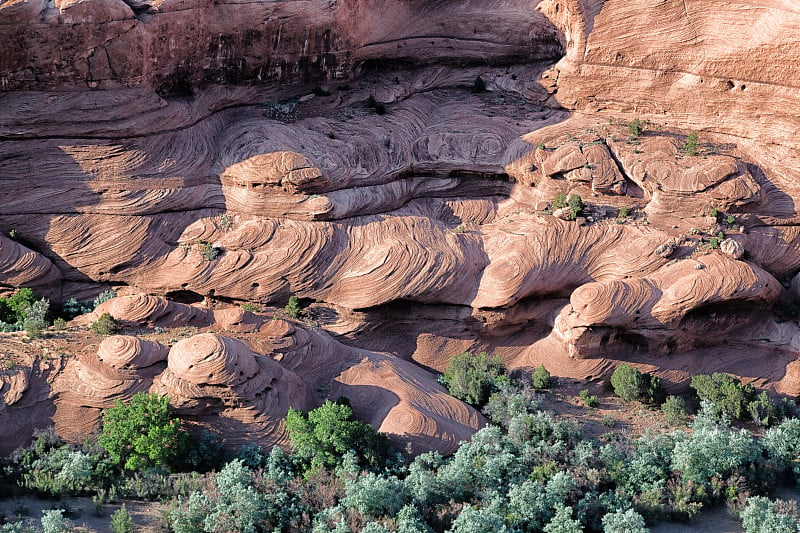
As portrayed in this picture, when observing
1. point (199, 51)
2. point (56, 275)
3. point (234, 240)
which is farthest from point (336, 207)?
point (56, 275)

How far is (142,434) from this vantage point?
26922mm

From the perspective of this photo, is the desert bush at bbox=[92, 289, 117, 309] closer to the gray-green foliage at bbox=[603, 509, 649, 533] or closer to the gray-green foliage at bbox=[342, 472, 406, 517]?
the gray-green foliage at bbox=[342, 472, 406, 517]

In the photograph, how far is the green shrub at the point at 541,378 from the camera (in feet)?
104

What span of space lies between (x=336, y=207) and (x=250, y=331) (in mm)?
4793

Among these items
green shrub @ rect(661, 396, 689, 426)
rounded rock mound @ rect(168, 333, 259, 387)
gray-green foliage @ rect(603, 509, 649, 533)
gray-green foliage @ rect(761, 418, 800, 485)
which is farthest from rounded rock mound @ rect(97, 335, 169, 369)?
gray-green foliage @ rect(761, 418, 800, 485)

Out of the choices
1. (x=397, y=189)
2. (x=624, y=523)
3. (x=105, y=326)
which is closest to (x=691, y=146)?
(x=397, y=189)

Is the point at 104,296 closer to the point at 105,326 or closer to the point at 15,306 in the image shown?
the point at 15,306

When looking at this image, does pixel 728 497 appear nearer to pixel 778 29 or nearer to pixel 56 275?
pixel 778 29

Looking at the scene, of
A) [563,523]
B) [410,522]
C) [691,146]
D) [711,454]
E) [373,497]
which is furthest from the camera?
[691,146]

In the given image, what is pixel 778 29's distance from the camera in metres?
32.2

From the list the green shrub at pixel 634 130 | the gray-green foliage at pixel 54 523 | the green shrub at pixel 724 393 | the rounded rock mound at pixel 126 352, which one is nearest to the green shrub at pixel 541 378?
the green shrub at pixel 724 393

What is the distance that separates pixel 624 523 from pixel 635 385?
639 centimetres

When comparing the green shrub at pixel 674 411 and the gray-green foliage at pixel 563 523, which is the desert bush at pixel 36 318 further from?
the green shrub at pixel 674 411

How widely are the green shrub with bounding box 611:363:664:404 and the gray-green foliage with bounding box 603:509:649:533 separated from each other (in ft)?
19.4
